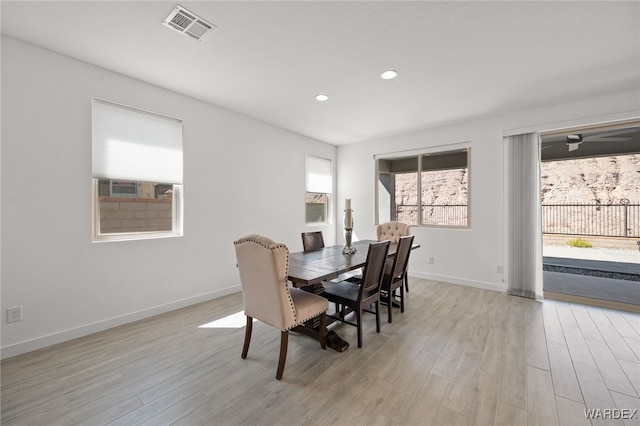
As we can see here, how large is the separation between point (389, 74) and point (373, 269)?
6.69 ft

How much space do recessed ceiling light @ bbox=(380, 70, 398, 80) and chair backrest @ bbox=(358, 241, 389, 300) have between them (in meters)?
1.77

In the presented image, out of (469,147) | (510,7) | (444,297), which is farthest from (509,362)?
(469,147)

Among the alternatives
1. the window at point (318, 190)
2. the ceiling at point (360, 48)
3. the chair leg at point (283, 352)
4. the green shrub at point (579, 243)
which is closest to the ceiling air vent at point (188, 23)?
the ceiling at point (360, 48)

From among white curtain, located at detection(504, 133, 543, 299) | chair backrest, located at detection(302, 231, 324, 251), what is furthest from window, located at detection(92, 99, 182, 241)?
white curtain, located at detection(504, 133, 543, 299)

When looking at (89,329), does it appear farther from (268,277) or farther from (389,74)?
(389,74)

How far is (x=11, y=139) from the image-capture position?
2121 millimetres

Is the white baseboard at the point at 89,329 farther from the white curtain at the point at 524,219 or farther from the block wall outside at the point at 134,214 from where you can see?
the white curtain at the point at 524,219

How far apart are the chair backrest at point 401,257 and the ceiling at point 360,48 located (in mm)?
1810

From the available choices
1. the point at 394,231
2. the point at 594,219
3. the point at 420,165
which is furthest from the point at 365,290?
the point at 594,219

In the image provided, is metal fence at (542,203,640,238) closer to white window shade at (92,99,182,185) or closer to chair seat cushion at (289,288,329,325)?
chair seat cushion at (289,288,329,325)

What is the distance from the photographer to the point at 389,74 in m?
2.69

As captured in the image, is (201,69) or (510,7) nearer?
A: (510,7)

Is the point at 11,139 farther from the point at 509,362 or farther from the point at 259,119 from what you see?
the point at 509,362

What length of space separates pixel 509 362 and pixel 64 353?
3.76m
